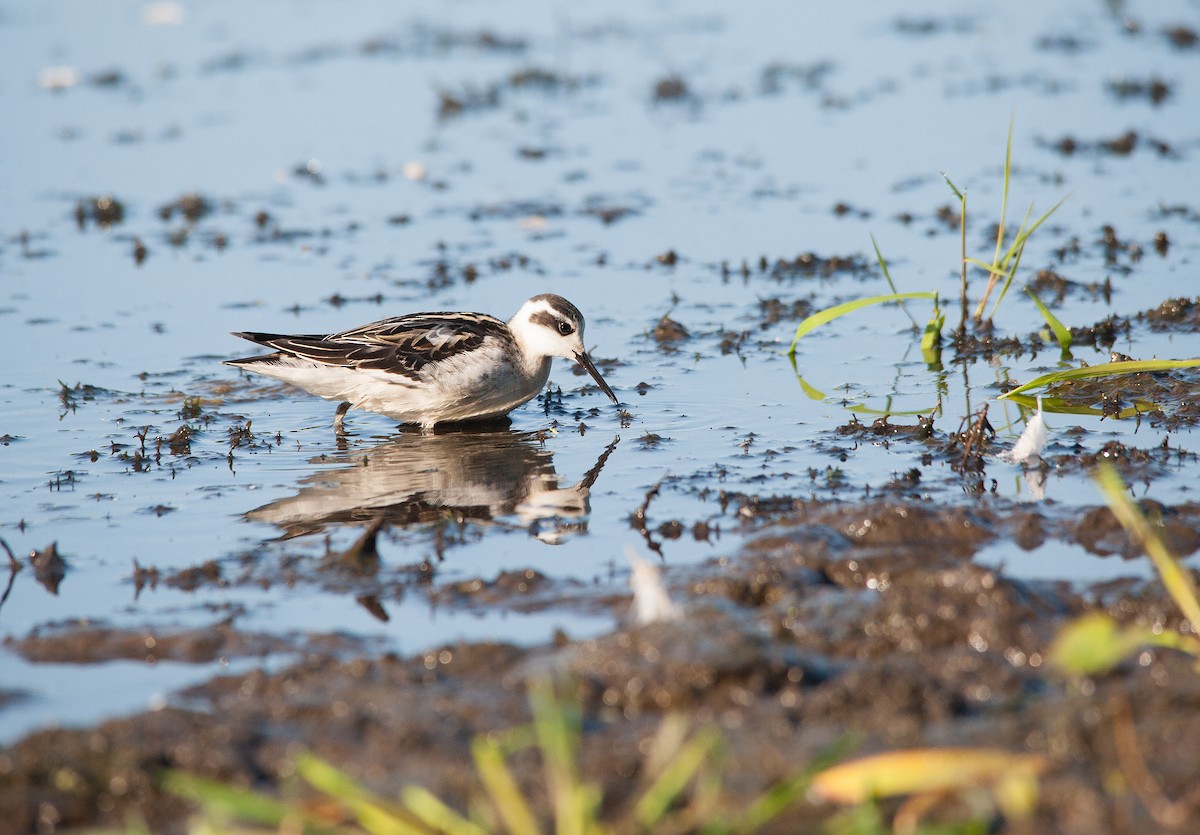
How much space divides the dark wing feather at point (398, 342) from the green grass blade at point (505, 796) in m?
4.77

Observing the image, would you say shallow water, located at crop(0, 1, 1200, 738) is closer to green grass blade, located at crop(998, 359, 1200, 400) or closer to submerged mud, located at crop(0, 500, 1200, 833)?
green grass blade, located at crop(998, 359, 1200, 400)

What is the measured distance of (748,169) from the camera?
1402cm

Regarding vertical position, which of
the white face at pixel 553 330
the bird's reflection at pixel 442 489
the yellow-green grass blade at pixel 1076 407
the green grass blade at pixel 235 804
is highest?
the white face at pixel 553 330

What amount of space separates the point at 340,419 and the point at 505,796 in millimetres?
5257

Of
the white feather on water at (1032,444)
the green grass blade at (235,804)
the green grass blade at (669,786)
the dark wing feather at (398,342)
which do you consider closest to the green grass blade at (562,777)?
the green grass blade at (669,786)

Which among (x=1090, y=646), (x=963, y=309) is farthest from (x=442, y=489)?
(x=1090, y=646)

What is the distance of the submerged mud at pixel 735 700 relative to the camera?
4113mm

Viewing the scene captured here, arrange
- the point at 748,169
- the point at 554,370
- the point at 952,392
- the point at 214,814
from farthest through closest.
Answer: the point at 748,169 < the point at 554,370 < the point at 952,392 < the point at 214,814

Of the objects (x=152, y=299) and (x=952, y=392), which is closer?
(x=952, y=392)

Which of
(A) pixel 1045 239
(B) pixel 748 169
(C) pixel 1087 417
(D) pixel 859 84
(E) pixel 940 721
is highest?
(D) pixel 859 84

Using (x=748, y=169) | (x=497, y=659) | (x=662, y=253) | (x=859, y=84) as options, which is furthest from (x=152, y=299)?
(x=859, y=84)

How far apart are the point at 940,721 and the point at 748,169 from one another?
10.3 metres

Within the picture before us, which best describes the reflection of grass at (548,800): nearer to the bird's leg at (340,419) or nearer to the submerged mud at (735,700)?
the submerged mud at (735,700)

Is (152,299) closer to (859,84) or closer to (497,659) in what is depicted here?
(497,659)
